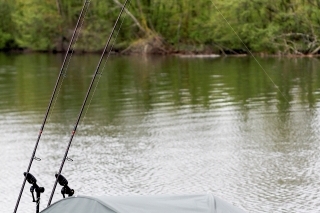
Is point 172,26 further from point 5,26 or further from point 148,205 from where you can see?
point 148,205

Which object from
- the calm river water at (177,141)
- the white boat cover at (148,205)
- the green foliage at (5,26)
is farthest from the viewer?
the green foliage at (5,26)

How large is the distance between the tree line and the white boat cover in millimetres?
47737

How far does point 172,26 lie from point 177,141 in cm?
4908

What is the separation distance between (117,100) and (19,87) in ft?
23.4

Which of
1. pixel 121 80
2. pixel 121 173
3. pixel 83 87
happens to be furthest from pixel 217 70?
pixel 121 173

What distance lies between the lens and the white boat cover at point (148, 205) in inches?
242

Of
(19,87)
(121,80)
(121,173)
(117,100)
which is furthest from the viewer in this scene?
(121,80)

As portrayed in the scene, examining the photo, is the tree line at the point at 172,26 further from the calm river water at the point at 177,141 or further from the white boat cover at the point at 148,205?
the white boat cover at the point at 148,205

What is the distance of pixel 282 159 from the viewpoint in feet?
48.6

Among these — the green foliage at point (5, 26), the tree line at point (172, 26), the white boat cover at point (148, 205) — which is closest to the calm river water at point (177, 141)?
the white boat cover at point (148, 205)

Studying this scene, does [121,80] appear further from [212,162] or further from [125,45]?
[125,45]

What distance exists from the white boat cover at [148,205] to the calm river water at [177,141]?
484cm

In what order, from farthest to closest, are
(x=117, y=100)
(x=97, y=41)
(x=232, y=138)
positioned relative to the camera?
(x=97, y=41), (x=117, y=100), (x=232, y=138)

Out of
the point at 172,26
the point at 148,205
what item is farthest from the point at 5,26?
the point at 148,205
